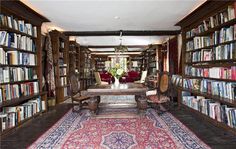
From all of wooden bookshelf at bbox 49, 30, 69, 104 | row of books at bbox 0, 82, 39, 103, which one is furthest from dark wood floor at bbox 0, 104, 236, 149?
wooden bookshelf at bbox 49, 30, 69, 104

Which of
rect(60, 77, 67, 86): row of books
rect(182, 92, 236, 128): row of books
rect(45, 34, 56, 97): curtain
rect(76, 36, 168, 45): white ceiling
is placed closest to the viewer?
rect(182, 92, 236, 128): row of books

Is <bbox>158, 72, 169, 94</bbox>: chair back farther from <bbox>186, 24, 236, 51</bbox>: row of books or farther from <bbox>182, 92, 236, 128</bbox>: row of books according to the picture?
<bbox>186, 24, 236, 51</bbox>: row of books

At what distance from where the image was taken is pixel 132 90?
16.5 ft

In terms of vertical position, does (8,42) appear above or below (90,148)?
above

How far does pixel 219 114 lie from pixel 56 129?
316 centimetres

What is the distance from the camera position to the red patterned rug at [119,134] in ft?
10.5

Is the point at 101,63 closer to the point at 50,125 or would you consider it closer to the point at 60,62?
the point at 60,62

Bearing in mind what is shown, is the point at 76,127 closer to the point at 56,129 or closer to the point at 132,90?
the point at 56,129

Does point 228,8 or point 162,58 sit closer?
point 228,8

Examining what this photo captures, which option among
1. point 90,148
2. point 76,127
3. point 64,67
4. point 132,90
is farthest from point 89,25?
point 90,148

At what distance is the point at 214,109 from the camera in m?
4.28

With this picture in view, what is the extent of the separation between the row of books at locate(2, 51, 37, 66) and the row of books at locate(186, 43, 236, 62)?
4093 mm

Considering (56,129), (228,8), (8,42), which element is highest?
(228,8)

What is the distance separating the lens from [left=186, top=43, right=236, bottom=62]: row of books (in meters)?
3.88
